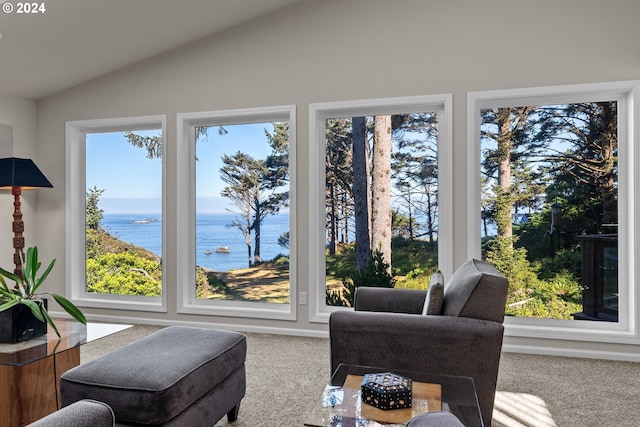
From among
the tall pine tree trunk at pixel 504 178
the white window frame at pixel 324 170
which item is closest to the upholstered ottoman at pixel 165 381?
the white window frame at pixel 324 170

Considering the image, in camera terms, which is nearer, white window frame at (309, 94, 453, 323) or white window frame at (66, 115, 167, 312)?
white window frame at (309, 94, 453, 323)

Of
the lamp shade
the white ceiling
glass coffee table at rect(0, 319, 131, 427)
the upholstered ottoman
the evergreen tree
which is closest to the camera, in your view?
the upholstered ottoman

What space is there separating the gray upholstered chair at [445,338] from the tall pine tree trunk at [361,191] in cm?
174

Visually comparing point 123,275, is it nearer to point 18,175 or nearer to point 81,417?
point 18,175

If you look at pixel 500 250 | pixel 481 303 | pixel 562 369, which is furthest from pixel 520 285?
pixel 481 303

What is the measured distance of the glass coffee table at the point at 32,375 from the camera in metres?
2.05

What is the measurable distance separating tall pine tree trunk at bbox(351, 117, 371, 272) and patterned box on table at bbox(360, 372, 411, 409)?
2.33 meters

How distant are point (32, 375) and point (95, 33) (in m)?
2.78

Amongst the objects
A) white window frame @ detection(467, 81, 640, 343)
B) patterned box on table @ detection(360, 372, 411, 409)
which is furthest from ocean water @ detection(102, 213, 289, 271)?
patterned box on table @ detection(360, 372, 411, 409)

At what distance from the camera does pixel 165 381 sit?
165cm

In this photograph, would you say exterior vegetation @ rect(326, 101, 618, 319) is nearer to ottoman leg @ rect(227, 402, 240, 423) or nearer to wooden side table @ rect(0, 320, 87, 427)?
ottoman leg @ rect(227, 402, 240, 423)

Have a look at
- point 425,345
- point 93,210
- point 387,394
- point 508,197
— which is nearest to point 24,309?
point 387,394

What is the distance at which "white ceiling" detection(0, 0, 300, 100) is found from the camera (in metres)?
3.34

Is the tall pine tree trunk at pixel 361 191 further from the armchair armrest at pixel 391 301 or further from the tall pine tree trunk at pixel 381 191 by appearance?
the armchair armrest at pixel 391 301
